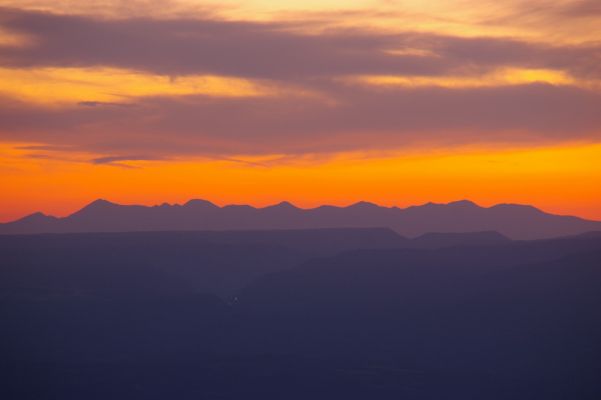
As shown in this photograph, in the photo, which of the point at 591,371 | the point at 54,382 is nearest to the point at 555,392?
the point at 591,371

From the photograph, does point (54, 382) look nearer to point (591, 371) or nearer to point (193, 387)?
point (193, 387)

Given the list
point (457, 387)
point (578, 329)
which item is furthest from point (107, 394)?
point (578, 329)

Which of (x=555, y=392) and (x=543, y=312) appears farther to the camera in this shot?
(x=543, y=312)

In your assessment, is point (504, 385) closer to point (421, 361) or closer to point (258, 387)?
point (421, 361)

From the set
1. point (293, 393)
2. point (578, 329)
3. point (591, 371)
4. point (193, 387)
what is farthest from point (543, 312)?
point (193, 387)

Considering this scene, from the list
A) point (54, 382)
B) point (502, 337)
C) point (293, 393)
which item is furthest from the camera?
point (502, 337)

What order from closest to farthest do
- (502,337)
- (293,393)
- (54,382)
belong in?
(293,393)
(54,382)
(502,337)

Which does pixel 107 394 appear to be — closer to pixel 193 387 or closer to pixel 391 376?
pixel 193 387

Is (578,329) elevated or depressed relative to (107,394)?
elevated

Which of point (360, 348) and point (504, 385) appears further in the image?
point (360, 348)
